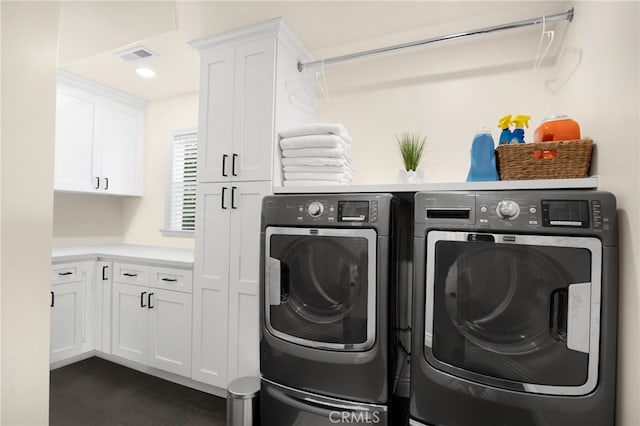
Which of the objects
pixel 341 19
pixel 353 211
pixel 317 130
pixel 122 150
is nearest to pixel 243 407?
pixel 353 211

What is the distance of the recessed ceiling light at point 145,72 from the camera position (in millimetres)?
2986

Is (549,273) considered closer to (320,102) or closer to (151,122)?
(320,102)

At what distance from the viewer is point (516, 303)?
1343 mm

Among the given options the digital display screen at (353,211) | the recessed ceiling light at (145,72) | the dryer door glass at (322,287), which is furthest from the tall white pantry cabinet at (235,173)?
the recessed ceiling light at (145,72)

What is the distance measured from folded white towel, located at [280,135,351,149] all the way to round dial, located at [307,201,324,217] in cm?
49

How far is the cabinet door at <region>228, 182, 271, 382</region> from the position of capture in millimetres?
2248

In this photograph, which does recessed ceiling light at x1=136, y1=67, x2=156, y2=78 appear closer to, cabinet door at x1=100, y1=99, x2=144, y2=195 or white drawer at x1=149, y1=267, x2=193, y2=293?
cabinet door at x1=100, y1=99, x2=144, y2=195

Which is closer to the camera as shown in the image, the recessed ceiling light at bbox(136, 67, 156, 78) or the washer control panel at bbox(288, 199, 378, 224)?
the washer control panel at bbox(288, 199, 378, 224)

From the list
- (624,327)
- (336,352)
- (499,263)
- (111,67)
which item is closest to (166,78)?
(111,67)

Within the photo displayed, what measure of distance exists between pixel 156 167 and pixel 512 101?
3387mm

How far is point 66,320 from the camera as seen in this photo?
2.82 metres

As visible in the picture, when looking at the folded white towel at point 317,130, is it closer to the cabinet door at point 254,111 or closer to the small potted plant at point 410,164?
the cabinet door at point 254,111

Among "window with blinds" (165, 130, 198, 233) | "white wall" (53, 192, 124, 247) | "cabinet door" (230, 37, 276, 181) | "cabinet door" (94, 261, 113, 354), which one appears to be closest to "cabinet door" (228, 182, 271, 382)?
"cabinet door" (230, 37, 276, 181)

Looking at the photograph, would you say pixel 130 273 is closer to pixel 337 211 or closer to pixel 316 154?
pixel 316 154
